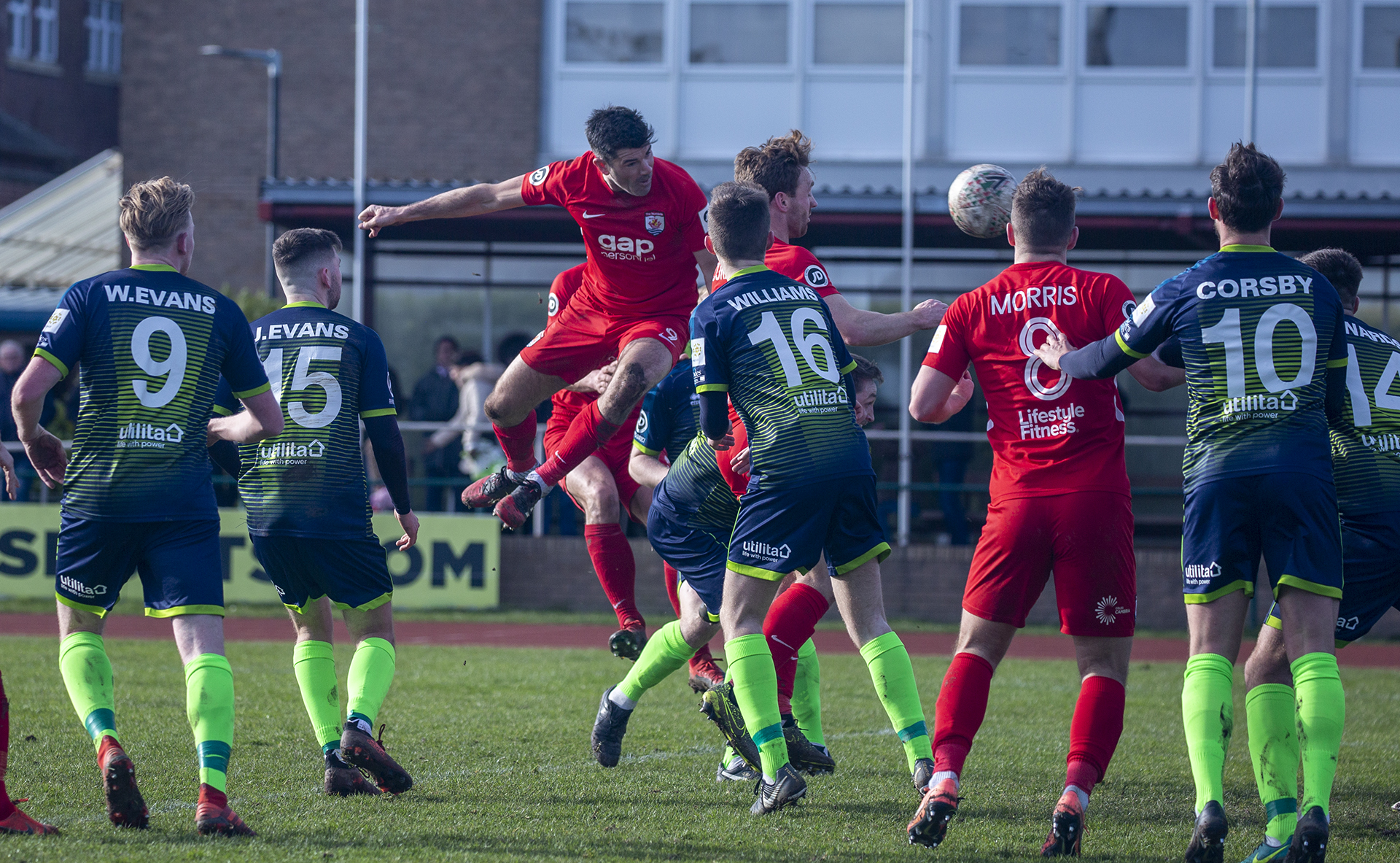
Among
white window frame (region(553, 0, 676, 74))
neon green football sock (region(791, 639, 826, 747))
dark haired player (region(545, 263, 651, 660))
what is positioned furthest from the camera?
white window frame (region(553, 0, 676, 74))

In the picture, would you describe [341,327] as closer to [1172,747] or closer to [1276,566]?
[1276,566]

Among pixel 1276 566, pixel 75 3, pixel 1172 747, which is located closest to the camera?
pixel 1276 566

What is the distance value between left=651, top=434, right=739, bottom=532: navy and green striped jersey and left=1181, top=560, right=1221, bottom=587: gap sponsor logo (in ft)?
6.33

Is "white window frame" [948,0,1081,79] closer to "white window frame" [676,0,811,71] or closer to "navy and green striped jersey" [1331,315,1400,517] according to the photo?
"white window frame" [676,0,811,71]

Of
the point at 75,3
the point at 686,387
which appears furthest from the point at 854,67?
the point at 75,3

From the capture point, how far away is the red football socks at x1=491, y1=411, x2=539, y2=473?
7.36 meters

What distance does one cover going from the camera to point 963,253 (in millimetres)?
18391

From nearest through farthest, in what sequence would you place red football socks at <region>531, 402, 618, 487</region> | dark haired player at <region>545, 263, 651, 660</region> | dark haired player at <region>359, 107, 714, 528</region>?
dark haired player at <region>359, 107, 714, 528</region>
red football socks at <region>531, 402, 618, 487</region>
dark haired player at <region>545, 263, 651, 660</region>

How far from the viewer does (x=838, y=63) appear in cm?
Answer: 1895

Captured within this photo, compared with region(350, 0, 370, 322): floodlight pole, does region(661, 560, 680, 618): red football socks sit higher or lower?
lower

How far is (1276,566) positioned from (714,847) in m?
2.06

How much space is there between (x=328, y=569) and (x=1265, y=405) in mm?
3462

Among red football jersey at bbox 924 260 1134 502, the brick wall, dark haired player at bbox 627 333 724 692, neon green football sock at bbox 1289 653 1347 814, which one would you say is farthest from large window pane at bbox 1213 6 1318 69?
neon green football sock at bbox 1289 653 1347 814

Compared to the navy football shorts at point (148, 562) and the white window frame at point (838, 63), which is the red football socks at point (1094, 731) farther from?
the white window frame at point (838, 63)
